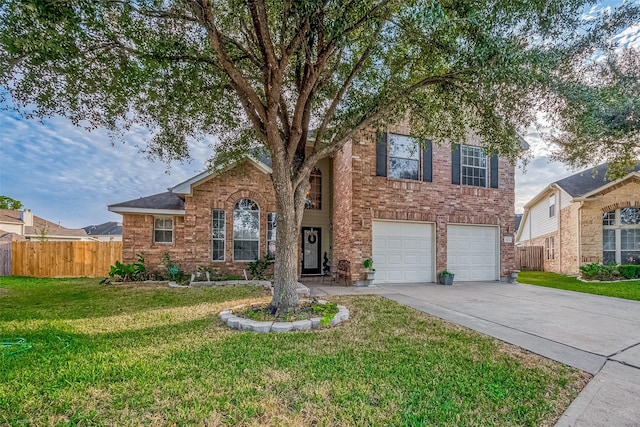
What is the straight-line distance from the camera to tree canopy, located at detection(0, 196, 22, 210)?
3108cm

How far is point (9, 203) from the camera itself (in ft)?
104

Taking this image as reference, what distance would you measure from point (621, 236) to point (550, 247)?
3213 mm

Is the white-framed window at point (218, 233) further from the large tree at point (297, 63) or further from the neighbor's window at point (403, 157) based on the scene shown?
the neighbor's window at point (403, 157)

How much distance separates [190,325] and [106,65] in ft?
17.6

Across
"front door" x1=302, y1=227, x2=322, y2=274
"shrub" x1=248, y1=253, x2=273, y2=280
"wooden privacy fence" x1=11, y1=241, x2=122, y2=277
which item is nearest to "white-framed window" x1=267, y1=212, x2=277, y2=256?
"shrub" x1=248, y1=253, x2=273, y2=280

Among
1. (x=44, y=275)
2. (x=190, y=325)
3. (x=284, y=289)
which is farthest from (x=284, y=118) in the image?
(x=44, y=275)

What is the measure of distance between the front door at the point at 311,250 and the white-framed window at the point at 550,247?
44.1 ft

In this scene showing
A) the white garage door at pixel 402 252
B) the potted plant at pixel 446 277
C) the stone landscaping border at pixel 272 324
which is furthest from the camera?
the potted plant at pixel 446 277

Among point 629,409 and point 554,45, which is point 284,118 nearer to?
point 554,45

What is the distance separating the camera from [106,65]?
6316mm

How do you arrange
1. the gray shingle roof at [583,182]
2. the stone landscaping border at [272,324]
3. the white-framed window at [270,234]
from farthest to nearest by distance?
the gray shingle roof at [583,182] → the white-framed window at [270,234] → the stone landscaping border at [272,324]

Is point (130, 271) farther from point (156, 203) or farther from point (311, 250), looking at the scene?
point (311, 250)

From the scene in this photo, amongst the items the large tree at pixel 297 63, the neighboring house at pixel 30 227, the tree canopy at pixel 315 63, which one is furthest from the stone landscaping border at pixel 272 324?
the neighboring house at pixel 30 227

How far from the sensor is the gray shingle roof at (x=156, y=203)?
10932 mm
